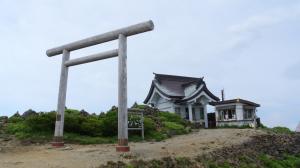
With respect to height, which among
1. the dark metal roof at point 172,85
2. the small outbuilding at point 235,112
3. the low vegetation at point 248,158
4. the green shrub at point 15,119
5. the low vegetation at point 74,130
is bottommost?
the low vegetation at point 248,158

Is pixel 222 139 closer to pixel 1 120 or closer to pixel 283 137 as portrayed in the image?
pixel 283 137

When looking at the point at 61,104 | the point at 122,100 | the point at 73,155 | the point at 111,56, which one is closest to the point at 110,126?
the point at 61,104

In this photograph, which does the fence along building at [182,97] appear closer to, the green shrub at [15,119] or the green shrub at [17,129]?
the green shrub at [15,119]

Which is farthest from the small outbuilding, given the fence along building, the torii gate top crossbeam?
the torii gate top crossbeam

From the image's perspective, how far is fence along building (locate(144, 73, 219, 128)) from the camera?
31.9 meters

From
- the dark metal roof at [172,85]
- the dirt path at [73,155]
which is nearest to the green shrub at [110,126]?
the dirt path at [73,155]

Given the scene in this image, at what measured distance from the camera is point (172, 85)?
34844 millimetres

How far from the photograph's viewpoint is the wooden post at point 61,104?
1309 cm

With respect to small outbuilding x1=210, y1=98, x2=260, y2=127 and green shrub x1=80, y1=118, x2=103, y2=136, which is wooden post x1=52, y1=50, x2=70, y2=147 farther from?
small outbuilding x1=210, y1=98, x2=260, y2=127

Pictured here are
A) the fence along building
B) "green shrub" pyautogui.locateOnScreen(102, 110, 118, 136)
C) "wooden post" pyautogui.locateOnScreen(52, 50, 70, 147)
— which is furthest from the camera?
the fence along building

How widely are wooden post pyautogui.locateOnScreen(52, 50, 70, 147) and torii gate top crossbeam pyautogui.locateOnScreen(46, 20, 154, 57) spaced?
46 centimetres

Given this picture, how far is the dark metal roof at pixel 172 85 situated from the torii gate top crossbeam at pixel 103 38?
736 inches

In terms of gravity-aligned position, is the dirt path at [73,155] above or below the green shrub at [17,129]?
below

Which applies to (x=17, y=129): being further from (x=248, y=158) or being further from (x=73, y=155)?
(x=248, y=158)
